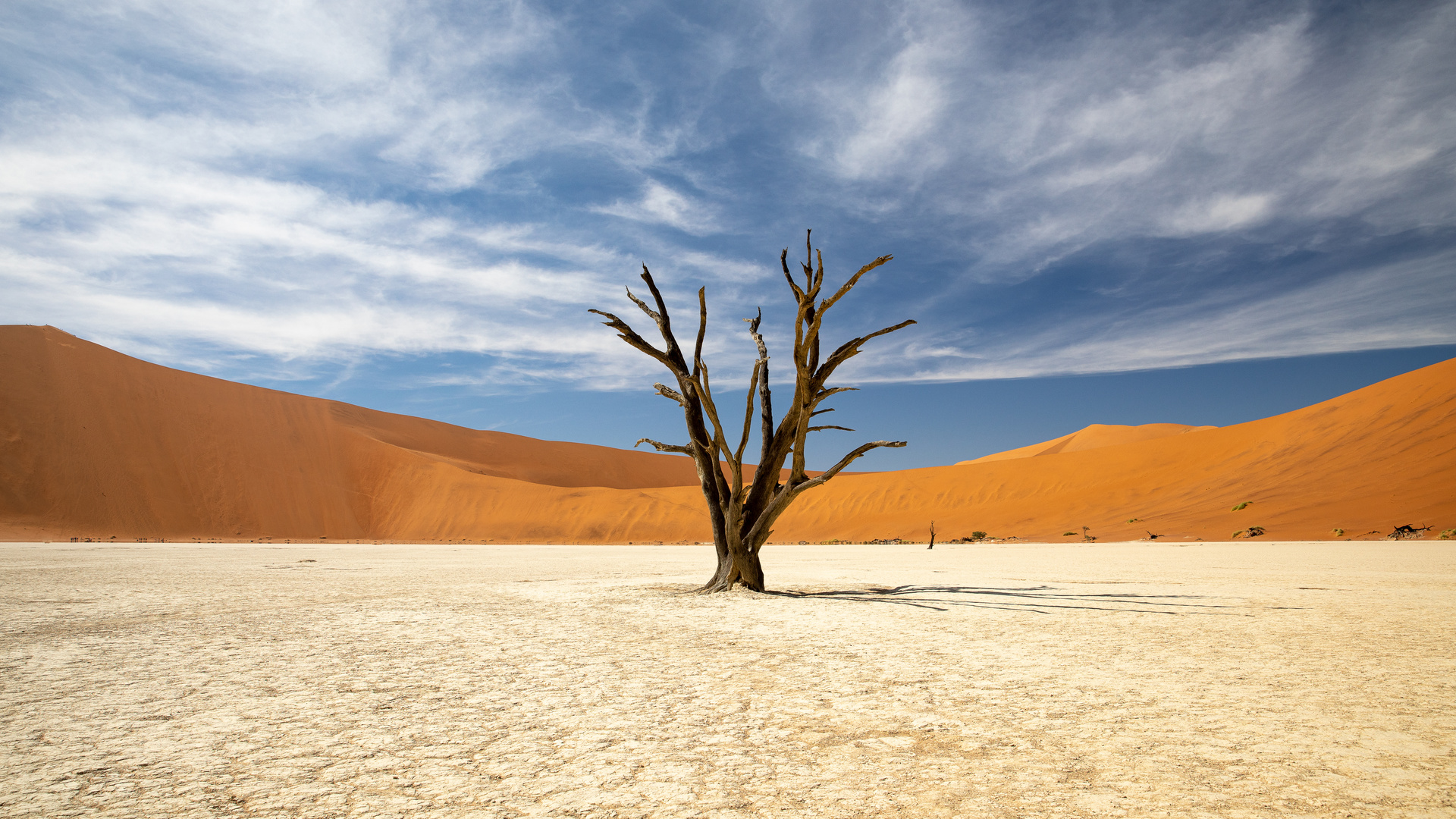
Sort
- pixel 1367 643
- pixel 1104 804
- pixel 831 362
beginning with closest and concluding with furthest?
pixel 1104 804, pixel 1367 643, pixel 831 362

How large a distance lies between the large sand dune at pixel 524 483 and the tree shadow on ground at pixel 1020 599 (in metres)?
18.8

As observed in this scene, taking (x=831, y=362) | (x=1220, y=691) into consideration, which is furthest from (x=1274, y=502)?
(x=1220, y=691)

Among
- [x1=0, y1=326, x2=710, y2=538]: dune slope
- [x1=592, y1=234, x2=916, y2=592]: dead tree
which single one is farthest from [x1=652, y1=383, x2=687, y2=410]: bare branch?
[x1=0, y1=326, x2=710, y2=538]: dune slope

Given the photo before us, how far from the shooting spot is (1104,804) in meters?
2.33

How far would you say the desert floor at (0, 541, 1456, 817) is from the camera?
2455mm

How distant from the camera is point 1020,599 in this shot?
8.50 m

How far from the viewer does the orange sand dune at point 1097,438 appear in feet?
275

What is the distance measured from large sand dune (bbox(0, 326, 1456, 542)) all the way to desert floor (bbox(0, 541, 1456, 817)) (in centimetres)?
2274

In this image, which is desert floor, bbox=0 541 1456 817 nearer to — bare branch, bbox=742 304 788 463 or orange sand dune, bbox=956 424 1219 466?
bare branch, bbox=742 304 788 463

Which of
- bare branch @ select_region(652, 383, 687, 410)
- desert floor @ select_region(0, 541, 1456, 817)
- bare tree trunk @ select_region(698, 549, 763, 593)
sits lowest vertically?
desert floor @ select_region(0, 541, 1456, 817)

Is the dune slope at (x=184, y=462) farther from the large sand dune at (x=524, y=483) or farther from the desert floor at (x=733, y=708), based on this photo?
the desert floor at (x=733, y=708)

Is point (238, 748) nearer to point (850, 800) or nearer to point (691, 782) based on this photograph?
point (691, 782)

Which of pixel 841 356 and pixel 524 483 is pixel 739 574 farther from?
pixel 524 483

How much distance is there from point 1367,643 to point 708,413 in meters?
6.75
